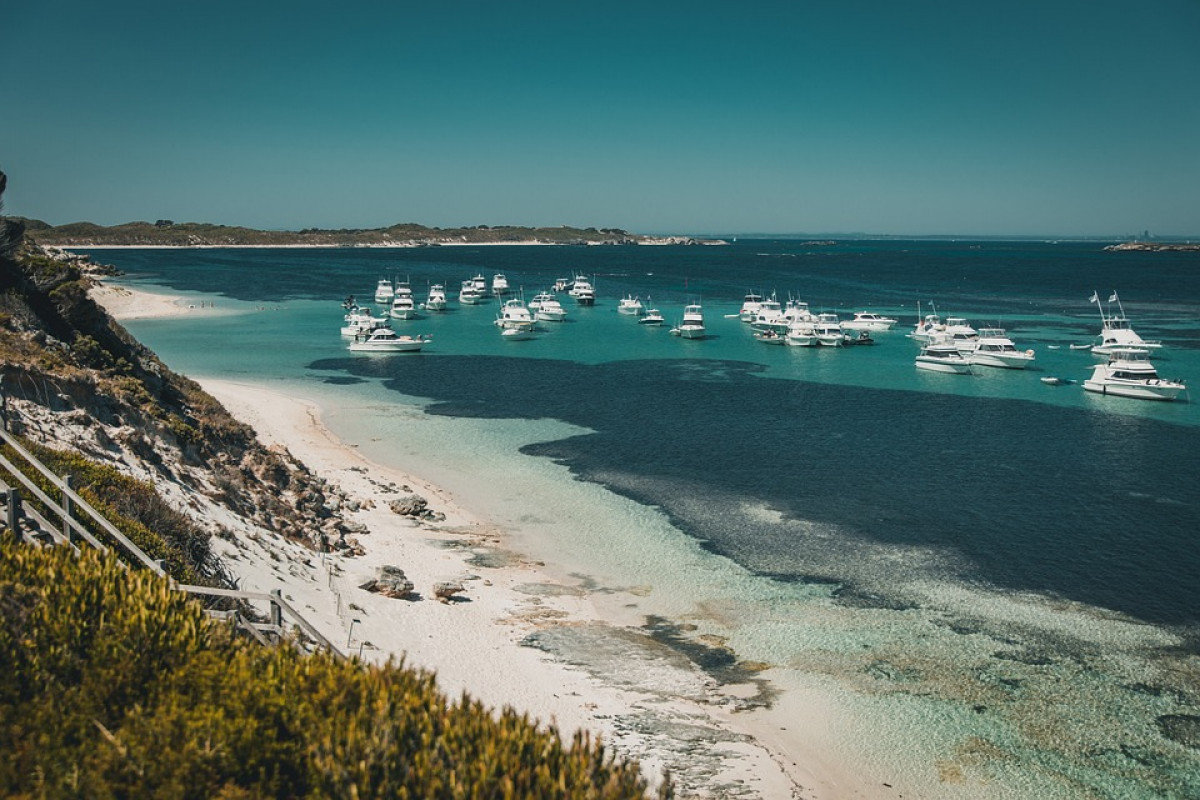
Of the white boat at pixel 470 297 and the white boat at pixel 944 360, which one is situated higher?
the white boat at pixel 470 297

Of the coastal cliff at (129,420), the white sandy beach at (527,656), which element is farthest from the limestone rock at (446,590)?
the coastal cliff at (129,420)

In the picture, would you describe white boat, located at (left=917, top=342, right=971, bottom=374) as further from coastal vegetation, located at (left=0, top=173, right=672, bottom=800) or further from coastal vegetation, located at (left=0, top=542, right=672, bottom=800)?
coastal vegetation, located at (left=0, top=542, right=672, bottom=800)

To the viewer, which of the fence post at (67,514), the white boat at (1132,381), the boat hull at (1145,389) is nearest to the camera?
the fence post at (67,514)

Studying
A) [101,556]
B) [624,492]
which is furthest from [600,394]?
[101,556]

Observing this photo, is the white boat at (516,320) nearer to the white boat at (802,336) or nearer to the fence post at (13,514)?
the white boat at (802,336)

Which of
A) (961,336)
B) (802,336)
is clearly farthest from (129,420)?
(961,336)

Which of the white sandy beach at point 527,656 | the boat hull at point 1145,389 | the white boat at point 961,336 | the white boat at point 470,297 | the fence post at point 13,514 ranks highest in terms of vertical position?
the white boat at point 470,297

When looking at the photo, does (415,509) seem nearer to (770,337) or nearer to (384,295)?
(770,337)
